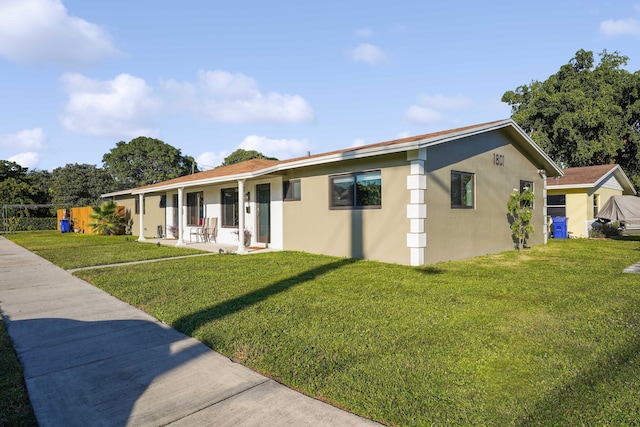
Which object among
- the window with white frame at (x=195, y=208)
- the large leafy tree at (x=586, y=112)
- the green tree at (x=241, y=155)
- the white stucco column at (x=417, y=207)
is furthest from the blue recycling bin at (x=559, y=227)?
the green tree at (x=241, y=155)

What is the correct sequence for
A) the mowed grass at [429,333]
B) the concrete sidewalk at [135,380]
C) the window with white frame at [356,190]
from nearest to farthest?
the concrete sidewalk at [135,380], the mowed grass at [429,333], the window with white frame at [356,190]

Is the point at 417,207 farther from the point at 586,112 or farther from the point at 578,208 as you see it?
the point at 586,112

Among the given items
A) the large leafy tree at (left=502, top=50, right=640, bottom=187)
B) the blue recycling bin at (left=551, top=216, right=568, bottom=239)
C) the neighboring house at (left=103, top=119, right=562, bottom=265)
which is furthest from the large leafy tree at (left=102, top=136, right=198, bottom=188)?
the blue recycling bin at (left=551, top=216, right=568, bottom=239)

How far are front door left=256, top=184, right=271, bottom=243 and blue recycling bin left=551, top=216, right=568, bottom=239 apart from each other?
517 inches

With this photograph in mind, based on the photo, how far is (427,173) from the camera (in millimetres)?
8953

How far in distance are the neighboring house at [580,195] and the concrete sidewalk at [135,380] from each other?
1831cm

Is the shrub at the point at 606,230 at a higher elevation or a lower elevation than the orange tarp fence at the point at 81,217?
lower

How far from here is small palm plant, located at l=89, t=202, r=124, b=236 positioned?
2184 centimetres

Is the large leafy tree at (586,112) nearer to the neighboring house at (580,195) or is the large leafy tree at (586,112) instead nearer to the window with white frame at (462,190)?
the neighboring house at (580,195)

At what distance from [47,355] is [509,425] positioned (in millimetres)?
4096

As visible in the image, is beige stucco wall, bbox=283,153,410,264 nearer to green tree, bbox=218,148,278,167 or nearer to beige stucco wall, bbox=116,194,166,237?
beige stucco wall, bbox=116,194,166,237

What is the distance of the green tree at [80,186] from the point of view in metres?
43.8

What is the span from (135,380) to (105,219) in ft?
71.9

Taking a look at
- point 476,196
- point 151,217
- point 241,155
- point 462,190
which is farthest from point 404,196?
point 241,155
